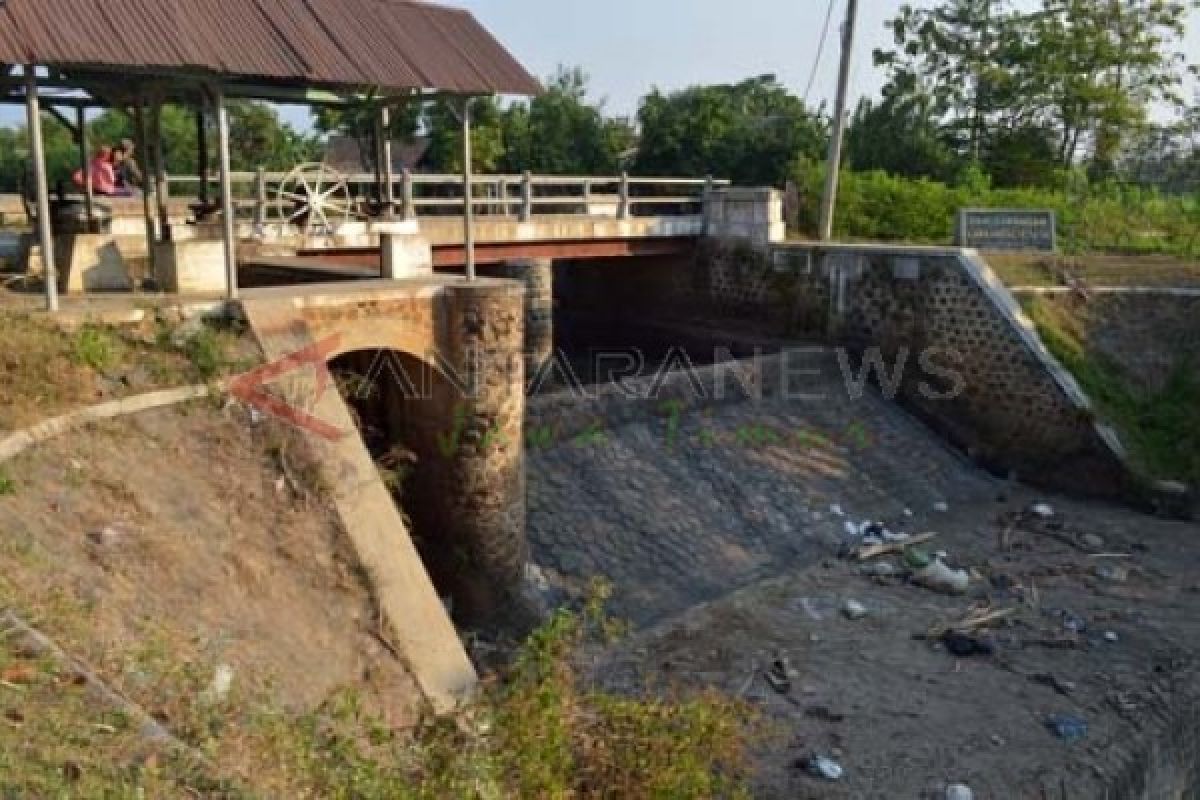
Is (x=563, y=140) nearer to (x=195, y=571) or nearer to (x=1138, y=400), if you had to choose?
(x=1138, y=400)

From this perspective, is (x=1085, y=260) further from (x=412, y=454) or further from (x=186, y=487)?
(x=186, y=487)

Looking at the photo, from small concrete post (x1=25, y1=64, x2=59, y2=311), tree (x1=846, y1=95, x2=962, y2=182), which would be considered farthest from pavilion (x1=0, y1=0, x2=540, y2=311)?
tree (x1=846, y1=95, x2=962, y2=182)

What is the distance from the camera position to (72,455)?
6.84 metres

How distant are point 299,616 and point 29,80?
15.7ft

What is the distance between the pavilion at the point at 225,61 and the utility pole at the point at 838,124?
11.8 m

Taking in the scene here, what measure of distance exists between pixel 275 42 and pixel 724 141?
2332 centimetres

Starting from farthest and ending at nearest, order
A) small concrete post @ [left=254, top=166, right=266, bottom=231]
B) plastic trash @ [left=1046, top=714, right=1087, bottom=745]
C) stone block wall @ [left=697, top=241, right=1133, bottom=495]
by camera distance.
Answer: stone block wall @ [left=697, top=241, right=1133, bottom=495] → small concrete post @ [left=254, top=166, right=266, bottom=231] → plastic trash @ [left=1046, top=714, right=1087, bottom=745]

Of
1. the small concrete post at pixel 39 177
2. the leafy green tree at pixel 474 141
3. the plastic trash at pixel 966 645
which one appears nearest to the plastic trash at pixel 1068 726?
the plastic trash at pixel 966 645

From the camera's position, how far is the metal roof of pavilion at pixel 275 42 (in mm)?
7754

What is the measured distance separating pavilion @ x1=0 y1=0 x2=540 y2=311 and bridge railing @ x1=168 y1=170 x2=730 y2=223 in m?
1.98

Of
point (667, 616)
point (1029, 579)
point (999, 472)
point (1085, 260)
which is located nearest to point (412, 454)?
point (667, 616)

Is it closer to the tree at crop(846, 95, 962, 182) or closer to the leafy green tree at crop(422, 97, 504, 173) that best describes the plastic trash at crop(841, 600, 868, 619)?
the tree at crop(846, 95, 962, 182)

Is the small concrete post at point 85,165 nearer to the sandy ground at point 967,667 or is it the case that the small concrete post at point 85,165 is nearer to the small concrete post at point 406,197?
the small concrete post at point 406,197

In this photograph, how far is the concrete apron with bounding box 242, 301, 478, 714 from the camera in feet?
23.6
